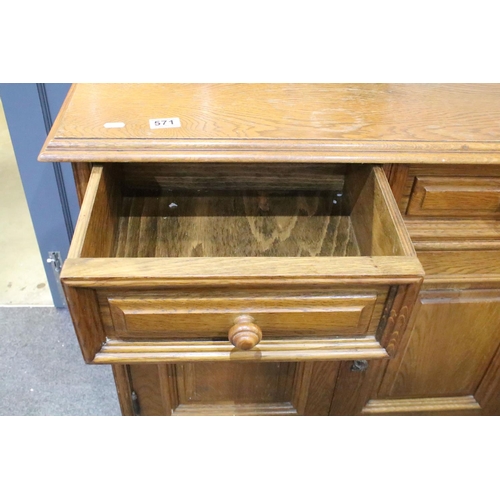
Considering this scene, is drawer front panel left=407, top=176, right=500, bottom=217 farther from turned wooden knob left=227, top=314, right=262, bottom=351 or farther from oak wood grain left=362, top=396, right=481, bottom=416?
oak wood grain left=362, top=396, right=481, bottom=416

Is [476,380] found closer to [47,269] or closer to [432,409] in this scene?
[432,409]

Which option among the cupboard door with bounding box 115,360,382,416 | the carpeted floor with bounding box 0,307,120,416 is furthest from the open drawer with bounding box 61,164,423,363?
the carpeted floor with bounding box 0,307,120,416

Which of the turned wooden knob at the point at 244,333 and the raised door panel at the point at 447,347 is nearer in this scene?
the turned wooden knob at the point at 244,333

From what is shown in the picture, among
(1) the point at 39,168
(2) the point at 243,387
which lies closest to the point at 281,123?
(2) the point at 243,387

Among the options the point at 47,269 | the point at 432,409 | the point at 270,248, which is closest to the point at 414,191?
the point at 270,248

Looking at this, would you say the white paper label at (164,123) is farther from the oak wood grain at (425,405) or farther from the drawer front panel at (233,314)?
the oak wood grain at (425,405)

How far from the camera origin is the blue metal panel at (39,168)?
0.78 metres

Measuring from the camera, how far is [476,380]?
84 centimetres

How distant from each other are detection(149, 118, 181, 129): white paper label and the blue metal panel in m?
0.29

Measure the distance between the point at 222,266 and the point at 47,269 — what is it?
0.73 metres

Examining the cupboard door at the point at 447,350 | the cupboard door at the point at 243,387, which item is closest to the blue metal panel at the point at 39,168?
the cupboard door at the point at 243,387

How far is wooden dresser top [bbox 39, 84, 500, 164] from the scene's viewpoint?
54 centimetres

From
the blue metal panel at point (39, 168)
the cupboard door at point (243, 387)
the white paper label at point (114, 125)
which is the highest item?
the white paper label at point (114, 125)

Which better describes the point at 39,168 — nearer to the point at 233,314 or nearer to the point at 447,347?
the point at 233,314
